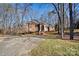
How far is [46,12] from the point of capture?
2.10 metres

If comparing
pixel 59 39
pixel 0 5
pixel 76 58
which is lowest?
pixel 76 58

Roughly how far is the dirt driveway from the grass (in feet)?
0.16

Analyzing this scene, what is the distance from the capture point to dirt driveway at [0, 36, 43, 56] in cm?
208

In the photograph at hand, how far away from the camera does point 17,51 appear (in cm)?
208

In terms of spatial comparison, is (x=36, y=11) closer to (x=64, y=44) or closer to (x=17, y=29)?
(x=17, y=29)

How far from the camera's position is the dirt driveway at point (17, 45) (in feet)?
6.82

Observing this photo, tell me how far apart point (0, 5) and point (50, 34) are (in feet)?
1.60

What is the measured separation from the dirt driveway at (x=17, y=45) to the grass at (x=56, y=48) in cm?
5

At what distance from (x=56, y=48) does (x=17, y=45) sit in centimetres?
33

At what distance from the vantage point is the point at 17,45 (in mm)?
2090

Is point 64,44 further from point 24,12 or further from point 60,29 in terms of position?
point 24,12

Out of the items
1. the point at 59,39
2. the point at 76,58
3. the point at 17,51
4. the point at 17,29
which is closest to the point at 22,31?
the point at 17,29

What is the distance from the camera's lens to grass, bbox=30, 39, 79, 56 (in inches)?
81.9

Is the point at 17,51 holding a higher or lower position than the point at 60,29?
lower
